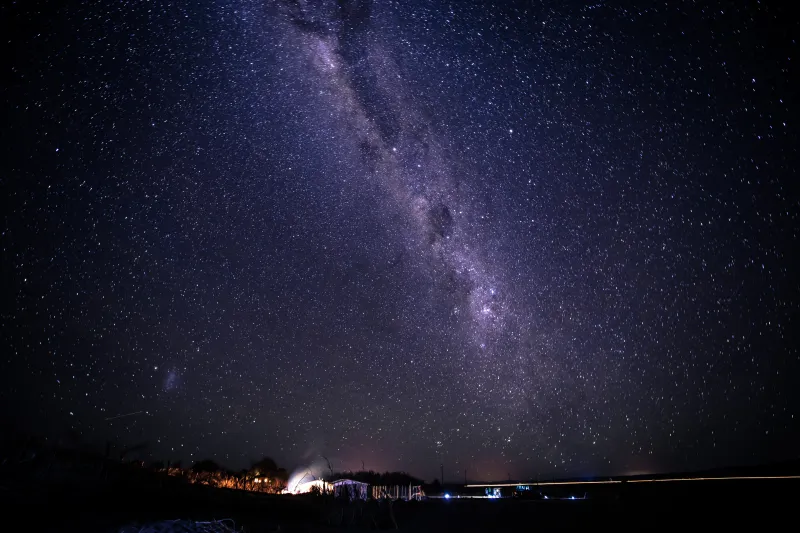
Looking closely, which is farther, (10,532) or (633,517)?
(633,517)

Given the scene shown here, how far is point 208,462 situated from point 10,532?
190ft

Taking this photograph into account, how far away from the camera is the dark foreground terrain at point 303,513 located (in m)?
10.5

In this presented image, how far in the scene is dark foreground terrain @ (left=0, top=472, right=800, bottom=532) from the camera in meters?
10.5

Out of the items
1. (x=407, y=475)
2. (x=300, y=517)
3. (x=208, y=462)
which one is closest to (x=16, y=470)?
(x=300, y=517)

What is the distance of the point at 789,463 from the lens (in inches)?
3270

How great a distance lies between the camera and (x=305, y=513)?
16.3m

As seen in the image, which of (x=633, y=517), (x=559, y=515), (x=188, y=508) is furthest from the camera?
(x=559, y=515)

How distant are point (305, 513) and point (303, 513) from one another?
2.9 inches

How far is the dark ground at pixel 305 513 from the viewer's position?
→ 34.3 ft

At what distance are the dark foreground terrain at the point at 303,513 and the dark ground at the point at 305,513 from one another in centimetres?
2

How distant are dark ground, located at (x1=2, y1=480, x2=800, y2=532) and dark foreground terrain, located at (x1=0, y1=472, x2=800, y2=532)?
2cm

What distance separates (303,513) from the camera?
16297 millimetres

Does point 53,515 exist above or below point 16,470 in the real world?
below

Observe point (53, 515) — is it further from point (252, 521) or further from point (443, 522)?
point (443, 522)
